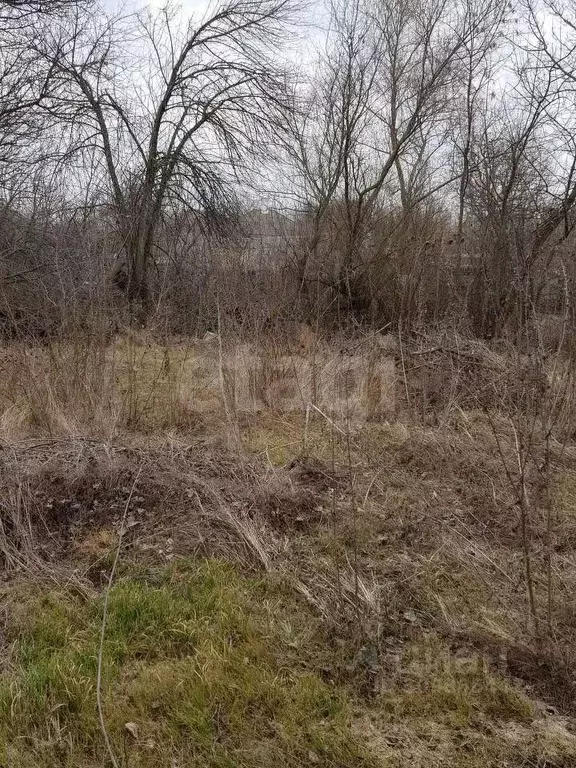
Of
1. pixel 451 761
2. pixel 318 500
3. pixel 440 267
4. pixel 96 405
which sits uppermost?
pixel 440 267

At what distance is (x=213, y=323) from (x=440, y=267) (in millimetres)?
4426

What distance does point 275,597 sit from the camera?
2.70 meters

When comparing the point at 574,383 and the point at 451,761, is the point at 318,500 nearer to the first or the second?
the point at 451,761

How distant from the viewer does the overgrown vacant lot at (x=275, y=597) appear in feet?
6.29

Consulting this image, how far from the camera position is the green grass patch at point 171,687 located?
1.85 meters

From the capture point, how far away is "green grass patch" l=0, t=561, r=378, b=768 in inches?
72.8

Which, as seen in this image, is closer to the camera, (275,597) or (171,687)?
(171,687)

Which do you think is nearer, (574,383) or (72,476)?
(72,476)

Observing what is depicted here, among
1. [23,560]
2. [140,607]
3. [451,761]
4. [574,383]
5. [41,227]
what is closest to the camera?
[451,761]

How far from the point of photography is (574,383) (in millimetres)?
4816

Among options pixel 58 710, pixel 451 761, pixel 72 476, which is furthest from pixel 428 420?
pixel 58 710

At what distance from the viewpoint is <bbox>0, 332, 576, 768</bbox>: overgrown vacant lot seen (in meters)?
1.92

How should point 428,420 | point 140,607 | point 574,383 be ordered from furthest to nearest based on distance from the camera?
point 428,420, point 574,383, point 140,607

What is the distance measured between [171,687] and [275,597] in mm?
732
